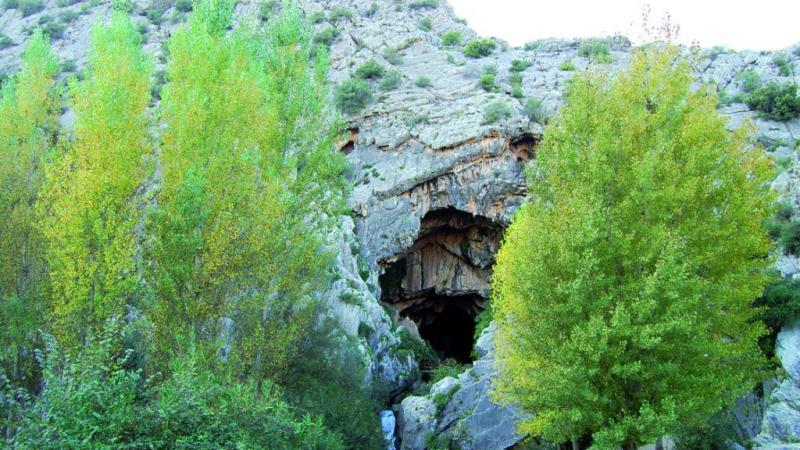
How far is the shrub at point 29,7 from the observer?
49344 mm

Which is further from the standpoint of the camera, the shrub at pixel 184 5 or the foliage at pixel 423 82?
the shrub at pixel 184 5

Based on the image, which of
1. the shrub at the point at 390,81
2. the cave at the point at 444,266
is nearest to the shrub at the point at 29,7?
the shrub at the point at 390,81

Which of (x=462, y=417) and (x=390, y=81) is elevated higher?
(x=390, y=81)

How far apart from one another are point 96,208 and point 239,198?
285 cm

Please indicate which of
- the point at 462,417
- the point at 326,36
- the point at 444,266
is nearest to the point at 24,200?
the point at 462,417

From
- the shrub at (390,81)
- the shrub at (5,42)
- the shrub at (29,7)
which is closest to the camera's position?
the shrub at (390,81)

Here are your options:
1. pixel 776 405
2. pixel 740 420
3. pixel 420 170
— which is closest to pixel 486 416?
pixel 740 420

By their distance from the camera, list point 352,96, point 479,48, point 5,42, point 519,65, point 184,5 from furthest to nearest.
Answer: point 184,5
point 479,48
point 5,42
point 519,65
point 352,96

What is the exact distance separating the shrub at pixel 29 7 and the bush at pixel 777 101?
52.1 meters

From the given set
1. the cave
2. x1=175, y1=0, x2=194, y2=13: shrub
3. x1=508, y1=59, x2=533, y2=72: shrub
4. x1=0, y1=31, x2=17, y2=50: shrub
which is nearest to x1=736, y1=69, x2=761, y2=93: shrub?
x1=508, y1=59, x2=533, y2=72: shrub

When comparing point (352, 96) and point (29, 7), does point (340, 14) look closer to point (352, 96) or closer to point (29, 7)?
point (352, 96)

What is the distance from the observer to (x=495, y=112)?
33469 millimetres

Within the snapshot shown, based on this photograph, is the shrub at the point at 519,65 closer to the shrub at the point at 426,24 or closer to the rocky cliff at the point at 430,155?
the rocky cliff at the point at 430,155

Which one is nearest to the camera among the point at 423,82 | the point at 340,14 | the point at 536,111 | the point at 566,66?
the point at 536,111
